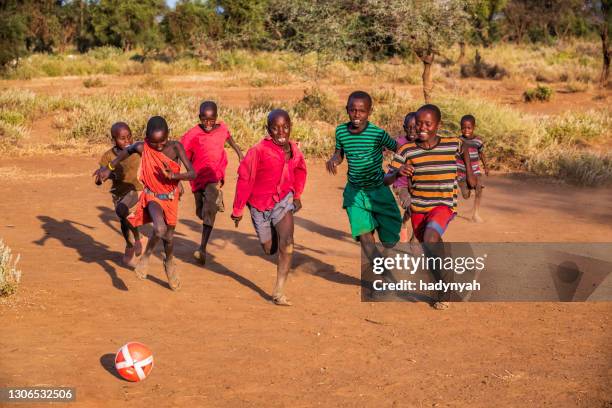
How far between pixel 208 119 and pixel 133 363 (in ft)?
11.3

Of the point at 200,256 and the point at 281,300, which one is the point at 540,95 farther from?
the point at 281,300

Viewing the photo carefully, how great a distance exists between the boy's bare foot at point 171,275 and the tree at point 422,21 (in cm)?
1163

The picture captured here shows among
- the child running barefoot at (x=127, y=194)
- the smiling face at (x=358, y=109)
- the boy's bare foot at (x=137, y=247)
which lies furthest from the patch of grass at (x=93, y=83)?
the smiling face at (x=358, y=109)

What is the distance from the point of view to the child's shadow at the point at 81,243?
25.5 feet

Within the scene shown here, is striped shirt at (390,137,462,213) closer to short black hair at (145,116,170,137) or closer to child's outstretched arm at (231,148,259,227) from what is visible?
child's outstretched arm at (231,148,259,227)

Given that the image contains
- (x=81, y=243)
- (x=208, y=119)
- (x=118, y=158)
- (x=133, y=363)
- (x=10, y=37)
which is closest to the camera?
(x=133, y=363)

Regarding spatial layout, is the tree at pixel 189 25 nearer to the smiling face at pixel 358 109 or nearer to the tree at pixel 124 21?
the tree at pixel 124 21

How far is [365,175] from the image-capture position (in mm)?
6789

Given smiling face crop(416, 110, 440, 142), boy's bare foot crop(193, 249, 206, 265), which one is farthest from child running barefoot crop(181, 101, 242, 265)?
smiling face crop(416, 110, 440, 142)

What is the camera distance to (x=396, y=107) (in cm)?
1789

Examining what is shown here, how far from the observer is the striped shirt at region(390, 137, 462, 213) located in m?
6.18

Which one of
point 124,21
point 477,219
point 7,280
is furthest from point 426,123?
point 124,21

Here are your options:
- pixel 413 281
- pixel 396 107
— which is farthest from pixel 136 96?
pixel 413 281

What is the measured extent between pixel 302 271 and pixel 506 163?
7.62 meters
